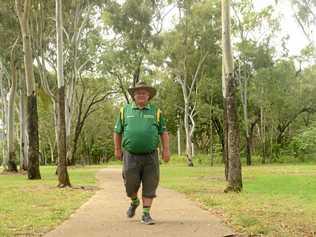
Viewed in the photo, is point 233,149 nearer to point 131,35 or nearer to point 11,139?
point 11,139

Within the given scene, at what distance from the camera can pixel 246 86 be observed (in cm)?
5062

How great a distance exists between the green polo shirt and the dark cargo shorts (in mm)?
133

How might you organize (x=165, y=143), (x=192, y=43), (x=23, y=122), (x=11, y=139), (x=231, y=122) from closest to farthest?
(x=165, y=143) → (x=231, y=122) → (x=11, y=139) → (x=23, y=122) → (x=192, y=43)

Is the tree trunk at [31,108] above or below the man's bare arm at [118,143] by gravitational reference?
above

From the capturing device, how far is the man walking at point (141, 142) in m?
8.38

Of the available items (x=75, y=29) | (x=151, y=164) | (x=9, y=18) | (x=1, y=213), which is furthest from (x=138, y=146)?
(x=75, y=29)

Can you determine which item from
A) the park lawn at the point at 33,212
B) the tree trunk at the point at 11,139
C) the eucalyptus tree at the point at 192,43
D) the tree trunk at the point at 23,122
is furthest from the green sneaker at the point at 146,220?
the eucalyptus tree at the point at 192,43

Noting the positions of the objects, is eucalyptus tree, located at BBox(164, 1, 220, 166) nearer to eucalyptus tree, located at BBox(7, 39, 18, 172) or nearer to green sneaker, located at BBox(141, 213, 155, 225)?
eucalyptus tree, located at BBox(7, 39, 18, 172)

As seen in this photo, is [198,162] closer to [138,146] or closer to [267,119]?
[267,119]

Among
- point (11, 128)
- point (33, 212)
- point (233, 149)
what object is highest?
point (11, 128)

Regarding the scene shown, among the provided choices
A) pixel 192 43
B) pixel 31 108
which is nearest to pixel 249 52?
pixel 192 43

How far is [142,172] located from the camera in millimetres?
8594

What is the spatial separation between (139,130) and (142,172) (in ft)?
2.21

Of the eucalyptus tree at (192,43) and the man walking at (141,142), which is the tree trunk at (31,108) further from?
the eucalyptus tree at (192,43)
